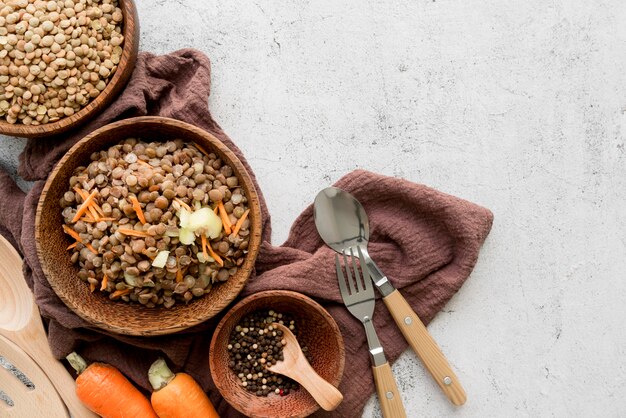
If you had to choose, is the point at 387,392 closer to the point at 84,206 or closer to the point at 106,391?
the point at 106,391

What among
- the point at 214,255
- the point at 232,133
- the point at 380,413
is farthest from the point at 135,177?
the point at 380,413

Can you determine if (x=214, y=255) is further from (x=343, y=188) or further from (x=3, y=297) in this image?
(x=3, y=297)

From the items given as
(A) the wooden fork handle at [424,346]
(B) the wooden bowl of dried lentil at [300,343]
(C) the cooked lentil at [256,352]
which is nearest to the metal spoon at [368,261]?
(A) the wooden fork handle at [424,346]

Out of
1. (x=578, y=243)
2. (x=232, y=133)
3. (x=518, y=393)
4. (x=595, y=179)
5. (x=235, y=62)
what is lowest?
(x=518, y=393)

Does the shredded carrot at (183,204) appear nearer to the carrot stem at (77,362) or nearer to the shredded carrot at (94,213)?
the shredded carrot at (94,213)

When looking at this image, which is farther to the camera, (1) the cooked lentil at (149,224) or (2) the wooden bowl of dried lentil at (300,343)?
(2) the wooden bowl of dried lentil at (300,343)
